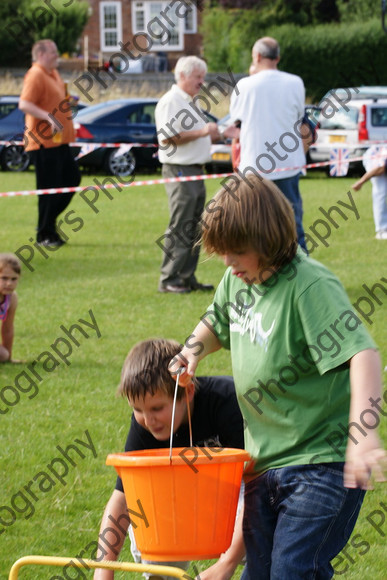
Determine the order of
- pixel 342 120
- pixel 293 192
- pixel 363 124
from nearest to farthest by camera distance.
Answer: pixel 293 192 → pixel 363 124 → pixel 342 120

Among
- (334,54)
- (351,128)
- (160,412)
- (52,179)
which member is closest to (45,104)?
(52,179)

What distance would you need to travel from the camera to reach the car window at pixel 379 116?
20703 mm

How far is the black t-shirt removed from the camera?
3131 millimetres

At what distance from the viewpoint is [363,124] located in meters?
20.5

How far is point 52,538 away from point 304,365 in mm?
1758

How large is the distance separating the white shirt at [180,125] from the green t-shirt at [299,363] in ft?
19.8

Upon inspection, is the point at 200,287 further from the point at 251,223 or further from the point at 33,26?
the point at 33,26

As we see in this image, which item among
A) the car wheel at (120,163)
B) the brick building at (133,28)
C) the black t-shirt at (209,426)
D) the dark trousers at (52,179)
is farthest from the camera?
the brick building at (133,28)

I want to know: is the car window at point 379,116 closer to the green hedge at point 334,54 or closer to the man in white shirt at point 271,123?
the man in white shirt at point 271,123

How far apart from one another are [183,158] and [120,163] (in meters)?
12.7

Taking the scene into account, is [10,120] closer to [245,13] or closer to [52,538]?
[52,538]

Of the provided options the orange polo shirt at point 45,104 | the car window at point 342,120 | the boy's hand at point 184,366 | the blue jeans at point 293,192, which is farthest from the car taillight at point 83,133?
the boy's hand at point 184,366

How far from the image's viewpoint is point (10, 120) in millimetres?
21906

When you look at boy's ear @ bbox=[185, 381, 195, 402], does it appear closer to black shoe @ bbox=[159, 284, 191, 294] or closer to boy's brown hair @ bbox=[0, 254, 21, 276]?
boy's brown hair @ bbox=[0, 254, 21, 276]
